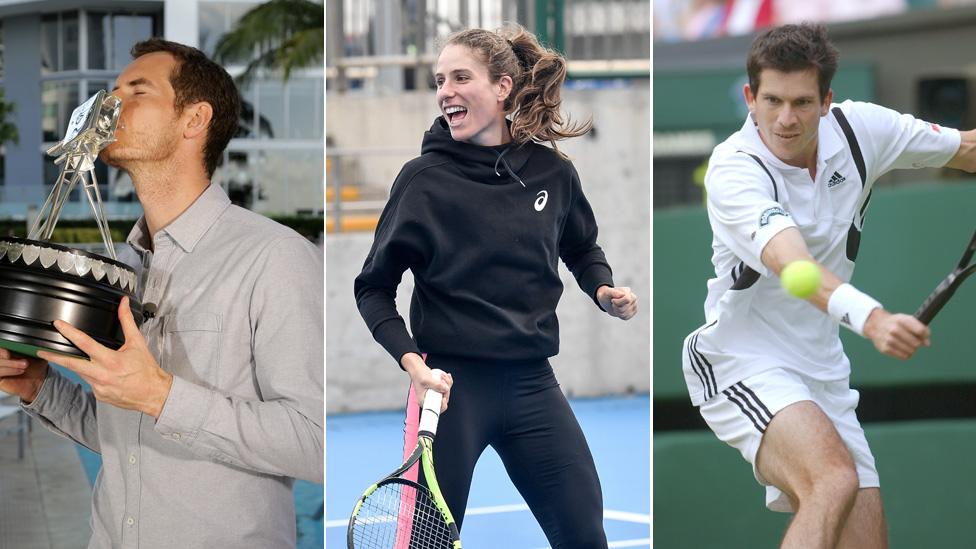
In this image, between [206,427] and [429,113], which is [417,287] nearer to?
[206,427]

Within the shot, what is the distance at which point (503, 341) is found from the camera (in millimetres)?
2494

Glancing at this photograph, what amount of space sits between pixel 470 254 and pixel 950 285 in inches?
44.7

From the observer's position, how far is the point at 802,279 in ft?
7.89

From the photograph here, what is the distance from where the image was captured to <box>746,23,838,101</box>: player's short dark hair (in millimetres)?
2580

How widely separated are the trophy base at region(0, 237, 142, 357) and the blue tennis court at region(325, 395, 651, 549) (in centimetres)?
260

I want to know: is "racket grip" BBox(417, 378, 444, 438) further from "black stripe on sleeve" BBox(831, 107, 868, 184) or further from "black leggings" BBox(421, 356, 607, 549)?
"black stripe on sleeve" BBox(831, 107, 868, 184)

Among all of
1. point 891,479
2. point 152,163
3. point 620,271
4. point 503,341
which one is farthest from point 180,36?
point 620,271

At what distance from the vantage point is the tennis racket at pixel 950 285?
8.57 feet

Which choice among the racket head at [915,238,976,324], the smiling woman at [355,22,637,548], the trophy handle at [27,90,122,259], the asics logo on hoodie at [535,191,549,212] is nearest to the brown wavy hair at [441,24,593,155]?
the smiling woman at [355,22,637,548]

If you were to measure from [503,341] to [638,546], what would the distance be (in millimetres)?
2092

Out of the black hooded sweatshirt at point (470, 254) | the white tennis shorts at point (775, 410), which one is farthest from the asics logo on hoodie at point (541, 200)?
the white tennis shorts at point (775, 410)

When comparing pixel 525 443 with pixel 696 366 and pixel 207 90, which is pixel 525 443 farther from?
pixel 207 90

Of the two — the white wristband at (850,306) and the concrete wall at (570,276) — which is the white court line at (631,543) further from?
the concrete wall at (570,276)

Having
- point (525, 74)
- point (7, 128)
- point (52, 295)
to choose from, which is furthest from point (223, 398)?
point (7, 128)
